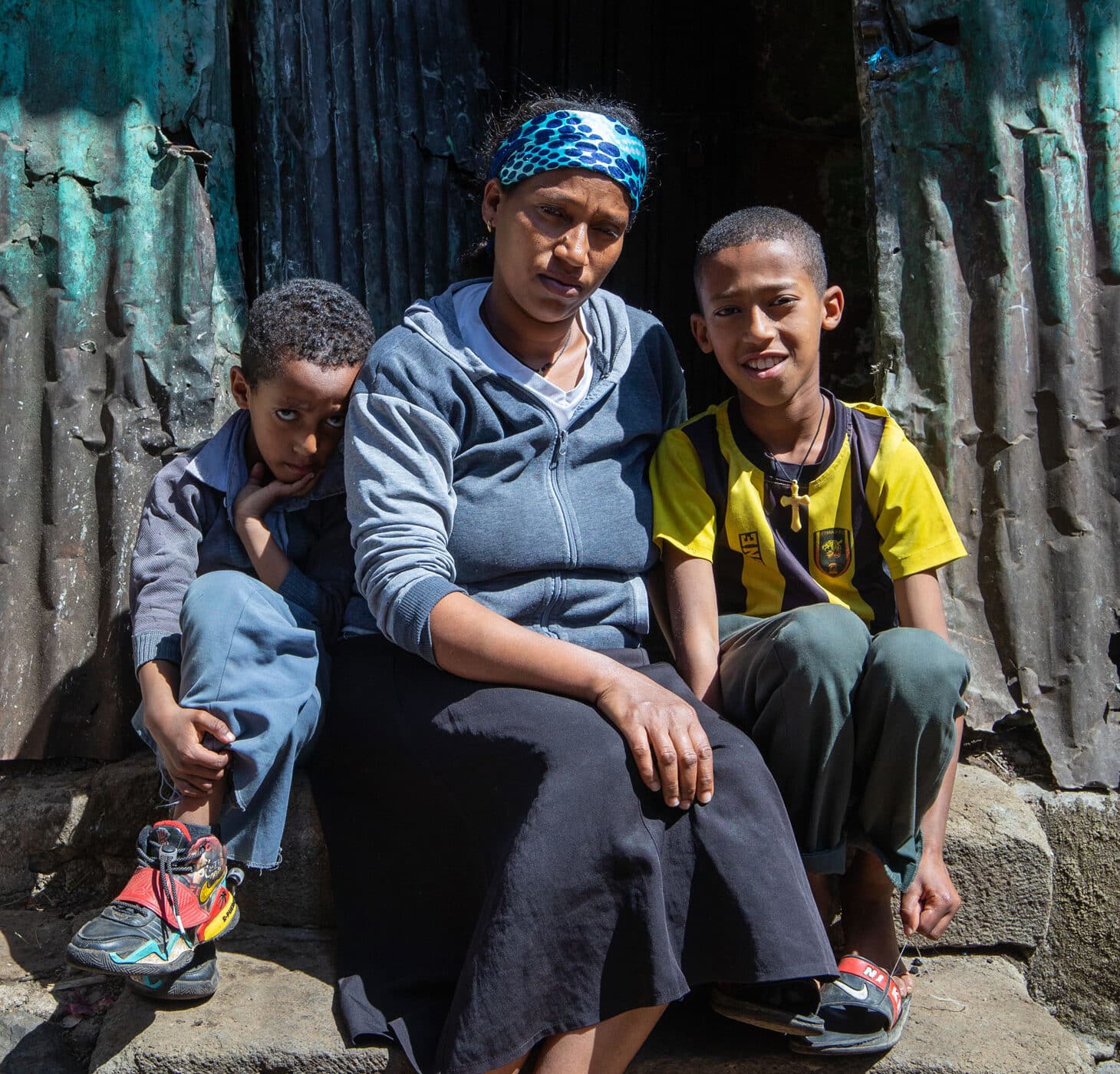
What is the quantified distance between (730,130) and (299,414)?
2238 mm

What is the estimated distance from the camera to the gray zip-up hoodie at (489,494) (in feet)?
6.95

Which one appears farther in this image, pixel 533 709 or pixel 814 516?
pixel 814 516

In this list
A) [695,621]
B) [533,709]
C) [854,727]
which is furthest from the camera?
[695,621]

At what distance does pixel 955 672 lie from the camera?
202cm

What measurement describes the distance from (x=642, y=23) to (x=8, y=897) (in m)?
3.15

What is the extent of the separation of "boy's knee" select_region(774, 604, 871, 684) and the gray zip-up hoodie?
368 mm

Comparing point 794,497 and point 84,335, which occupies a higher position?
point 84,335

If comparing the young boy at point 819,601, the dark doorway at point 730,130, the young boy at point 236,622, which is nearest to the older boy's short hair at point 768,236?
the young boy at point 819,601

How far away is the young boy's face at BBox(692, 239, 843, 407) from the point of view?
2.29 m

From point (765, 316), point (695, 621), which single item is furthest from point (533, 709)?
point (765, 316)

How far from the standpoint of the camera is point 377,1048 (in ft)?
6.66

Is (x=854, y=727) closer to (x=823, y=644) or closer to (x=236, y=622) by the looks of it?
(x=823, y=644)

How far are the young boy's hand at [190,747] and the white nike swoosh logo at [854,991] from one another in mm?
1199

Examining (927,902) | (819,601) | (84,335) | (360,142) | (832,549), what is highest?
(360,142)
